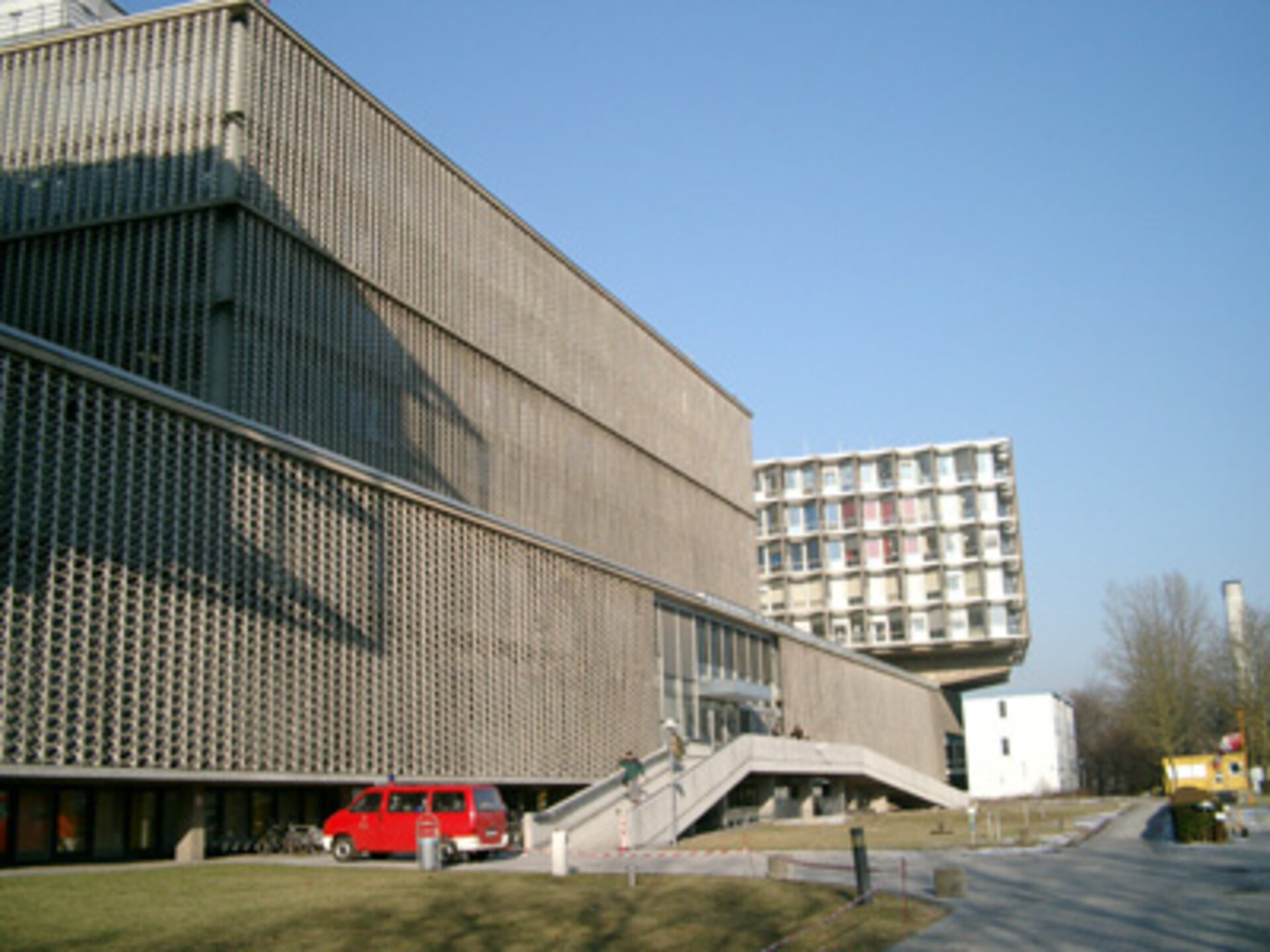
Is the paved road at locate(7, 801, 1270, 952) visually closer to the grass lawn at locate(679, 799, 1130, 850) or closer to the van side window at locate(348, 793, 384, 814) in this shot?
the van side window at locate(348, 793, 384, 814)

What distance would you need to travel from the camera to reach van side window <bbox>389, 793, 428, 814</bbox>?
2866cm

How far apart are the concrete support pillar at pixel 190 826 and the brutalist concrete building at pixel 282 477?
6 centimetres

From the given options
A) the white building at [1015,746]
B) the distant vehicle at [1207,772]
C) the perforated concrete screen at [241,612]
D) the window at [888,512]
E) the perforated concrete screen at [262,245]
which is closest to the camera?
the perforated concrete screen at [241,612]

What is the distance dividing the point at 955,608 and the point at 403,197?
225 feet

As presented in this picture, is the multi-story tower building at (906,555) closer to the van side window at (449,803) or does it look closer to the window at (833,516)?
the window at (833,516)

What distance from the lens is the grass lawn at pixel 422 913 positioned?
1628 centimetres

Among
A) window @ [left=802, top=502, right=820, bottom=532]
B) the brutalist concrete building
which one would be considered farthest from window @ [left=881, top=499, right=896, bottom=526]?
the brutalist concrete building

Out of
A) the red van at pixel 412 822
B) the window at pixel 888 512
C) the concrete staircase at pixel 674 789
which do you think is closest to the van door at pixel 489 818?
the red van at pixel 412 822

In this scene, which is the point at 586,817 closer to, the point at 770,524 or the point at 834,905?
the point at 834,905

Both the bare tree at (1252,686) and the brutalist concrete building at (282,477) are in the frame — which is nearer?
the brutalist concrete building at (282,477)

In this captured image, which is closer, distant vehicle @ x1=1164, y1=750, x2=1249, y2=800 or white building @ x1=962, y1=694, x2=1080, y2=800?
distant vehicle @ x1=1164, y1=750, x2=1249, y2=800

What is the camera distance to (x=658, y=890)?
22375mm

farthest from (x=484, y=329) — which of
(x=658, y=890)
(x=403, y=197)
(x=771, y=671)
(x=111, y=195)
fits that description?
(x=658, y=890)

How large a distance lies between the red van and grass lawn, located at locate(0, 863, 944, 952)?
4.40 metres
